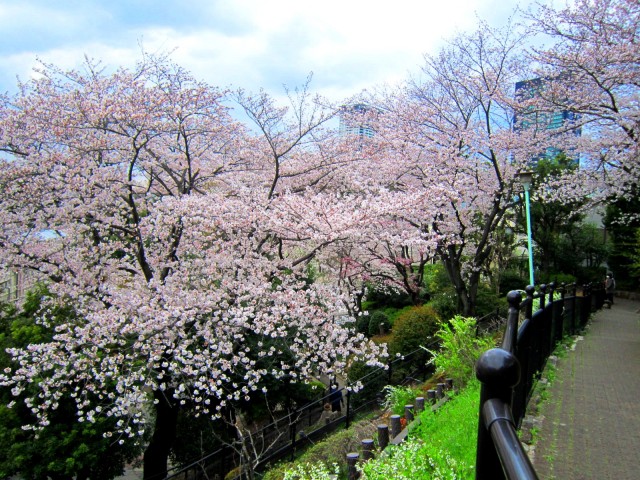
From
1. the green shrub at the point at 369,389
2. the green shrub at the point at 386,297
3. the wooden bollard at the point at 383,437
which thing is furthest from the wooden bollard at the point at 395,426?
the green shrub at the point at 386,297

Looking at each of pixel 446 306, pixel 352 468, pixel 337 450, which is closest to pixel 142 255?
pixel 337 450

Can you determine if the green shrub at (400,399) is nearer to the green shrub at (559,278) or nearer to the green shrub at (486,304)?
the green shrub at (486,304)

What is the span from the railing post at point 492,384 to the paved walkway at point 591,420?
3381mm

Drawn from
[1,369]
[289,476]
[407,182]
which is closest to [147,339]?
[1,369]

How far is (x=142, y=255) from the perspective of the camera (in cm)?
945

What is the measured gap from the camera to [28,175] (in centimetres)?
967

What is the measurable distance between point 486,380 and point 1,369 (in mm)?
10712

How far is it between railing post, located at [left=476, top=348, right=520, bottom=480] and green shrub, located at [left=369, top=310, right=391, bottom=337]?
61.6 ft

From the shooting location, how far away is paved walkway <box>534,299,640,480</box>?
436 cm

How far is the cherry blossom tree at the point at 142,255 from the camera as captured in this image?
27.3ft

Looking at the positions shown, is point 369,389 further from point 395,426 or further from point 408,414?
point 395,426

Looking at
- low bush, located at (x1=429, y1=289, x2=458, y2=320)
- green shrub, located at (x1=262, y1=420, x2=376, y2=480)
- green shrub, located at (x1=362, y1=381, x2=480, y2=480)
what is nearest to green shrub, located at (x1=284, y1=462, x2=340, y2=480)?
green shrub, located at (x1=262, y1=420, x2=376, y2=480)

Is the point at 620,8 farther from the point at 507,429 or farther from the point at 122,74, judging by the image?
the point at 507,429

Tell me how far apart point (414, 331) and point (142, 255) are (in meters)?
7.05
